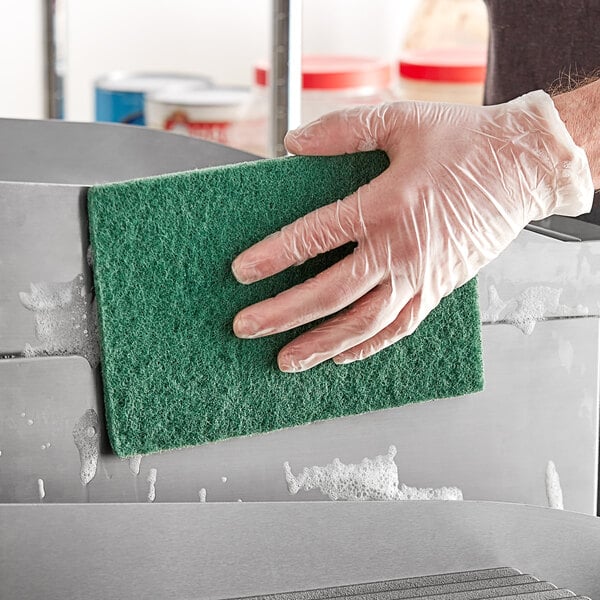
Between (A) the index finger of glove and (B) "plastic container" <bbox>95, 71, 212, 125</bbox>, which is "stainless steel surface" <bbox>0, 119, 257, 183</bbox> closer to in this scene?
(A) the index finger of glove

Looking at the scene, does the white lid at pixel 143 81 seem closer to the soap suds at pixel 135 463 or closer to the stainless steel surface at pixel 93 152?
the stainless steel surface at pixel 93 152

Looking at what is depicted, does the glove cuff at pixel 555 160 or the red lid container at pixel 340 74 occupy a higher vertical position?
the red lid container at pixel 340 74

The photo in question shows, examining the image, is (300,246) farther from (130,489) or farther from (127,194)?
(130,489)

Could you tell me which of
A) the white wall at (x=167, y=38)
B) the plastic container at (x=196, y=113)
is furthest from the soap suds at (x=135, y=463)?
the white wall at (x=167, y=38)

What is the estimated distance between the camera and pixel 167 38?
2.70 m

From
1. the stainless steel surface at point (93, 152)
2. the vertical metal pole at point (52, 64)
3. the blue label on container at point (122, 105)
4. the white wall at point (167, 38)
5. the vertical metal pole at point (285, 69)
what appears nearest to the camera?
the stainless steel surface at point (93, 152)

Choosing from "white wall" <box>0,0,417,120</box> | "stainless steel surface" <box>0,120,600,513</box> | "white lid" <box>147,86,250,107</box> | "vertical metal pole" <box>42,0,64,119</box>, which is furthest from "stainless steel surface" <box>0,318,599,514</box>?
"white wall" <box>0,0,417,120</box>

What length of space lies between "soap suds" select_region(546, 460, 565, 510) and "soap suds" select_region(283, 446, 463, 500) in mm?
126

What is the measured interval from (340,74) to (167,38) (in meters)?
0.83

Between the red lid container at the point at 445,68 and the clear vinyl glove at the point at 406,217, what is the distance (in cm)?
127

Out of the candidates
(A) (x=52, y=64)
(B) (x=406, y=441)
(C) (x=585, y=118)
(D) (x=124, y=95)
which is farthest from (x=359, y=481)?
(D) (x=124, y=95)

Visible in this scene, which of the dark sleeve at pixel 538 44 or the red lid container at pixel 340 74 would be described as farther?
the red lid container at pixel 340 74

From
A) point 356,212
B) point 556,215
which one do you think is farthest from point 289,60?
point 356,212

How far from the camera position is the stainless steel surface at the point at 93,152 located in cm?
113
